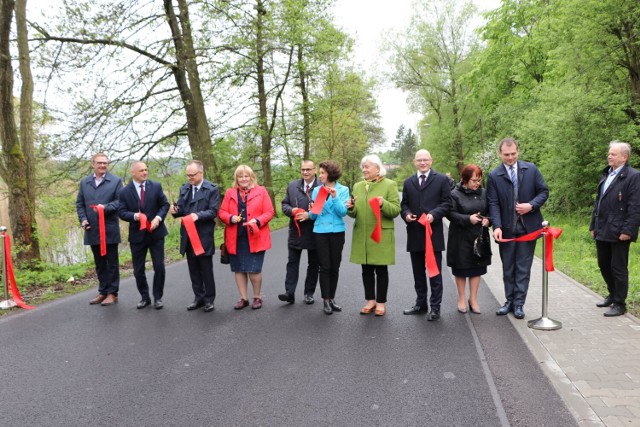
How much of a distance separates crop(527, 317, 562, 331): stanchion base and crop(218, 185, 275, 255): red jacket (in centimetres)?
333

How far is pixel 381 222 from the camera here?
19.5 ft

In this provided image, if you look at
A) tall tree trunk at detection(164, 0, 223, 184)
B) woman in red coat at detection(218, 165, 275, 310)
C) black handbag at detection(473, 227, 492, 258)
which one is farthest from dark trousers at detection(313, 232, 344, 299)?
tall tree trunk at detection(164, 0, 223, 184)

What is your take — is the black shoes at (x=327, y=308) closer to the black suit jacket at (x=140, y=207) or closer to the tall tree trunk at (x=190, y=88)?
the black suit jacket at (x=140, y=207)

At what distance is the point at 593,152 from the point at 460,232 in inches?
448

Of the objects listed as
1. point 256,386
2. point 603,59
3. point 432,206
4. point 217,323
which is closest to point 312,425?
point 256,386

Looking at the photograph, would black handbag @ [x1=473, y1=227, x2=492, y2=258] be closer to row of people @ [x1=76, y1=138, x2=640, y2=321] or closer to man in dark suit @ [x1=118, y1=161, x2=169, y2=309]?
row of people @ [x1=76, y1=138, x2=640, y2=321]

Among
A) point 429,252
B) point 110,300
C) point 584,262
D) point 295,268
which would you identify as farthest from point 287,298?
point 584,262

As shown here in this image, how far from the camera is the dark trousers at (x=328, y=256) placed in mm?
6156

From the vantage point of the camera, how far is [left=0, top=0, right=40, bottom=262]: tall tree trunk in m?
8.79

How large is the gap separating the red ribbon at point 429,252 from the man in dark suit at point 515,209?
0.77m

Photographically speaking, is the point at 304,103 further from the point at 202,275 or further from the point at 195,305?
the point at 195,305

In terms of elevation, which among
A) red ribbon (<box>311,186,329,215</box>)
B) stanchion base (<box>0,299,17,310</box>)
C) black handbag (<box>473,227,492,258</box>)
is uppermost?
red ribbon (<box>311,186,329,215</box>)

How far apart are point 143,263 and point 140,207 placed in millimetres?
781

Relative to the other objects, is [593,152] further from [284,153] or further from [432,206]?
[284,153]
